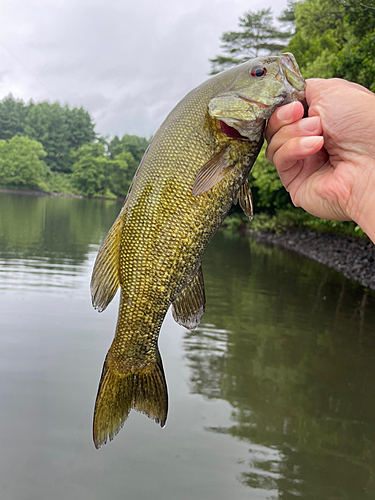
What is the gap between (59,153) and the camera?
106 meters

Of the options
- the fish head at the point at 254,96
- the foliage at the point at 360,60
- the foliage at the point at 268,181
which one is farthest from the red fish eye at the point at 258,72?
the foliage at the point at 268,181

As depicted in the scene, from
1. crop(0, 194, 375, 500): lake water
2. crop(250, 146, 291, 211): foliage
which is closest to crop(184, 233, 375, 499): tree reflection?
crop(0, 194, 375, 500): lake water

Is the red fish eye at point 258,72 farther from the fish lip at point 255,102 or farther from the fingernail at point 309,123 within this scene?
the fingernail at point 309,123

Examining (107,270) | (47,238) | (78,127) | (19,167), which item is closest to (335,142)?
(107,270)

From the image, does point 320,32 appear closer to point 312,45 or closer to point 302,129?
point 312,45

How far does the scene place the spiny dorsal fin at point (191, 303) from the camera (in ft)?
7.67

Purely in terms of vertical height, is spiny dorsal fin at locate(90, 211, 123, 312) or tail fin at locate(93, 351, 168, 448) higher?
spiny dorsal fin at locate(90, 211, 123, 312)

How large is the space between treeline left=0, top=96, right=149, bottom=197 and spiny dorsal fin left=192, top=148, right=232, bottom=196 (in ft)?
269

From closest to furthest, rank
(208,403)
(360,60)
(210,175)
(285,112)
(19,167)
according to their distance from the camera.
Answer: (210,175) < (285,112) < (208,403) < (360,60) < (19,167)

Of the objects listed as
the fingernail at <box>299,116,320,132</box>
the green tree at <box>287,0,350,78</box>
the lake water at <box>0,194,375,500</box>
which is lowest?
the lake water at <box>0,194,375,500</box>

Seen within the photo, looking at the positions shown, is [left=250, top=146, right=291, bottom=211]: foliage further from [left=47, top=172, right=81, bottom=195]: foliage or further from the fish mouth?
[left=47, top=172, right=81, bottom=195]: foliage

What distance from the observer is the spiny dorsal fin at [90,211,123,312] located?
87.7 inches

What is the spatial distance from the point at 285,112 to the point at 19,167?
87.0 m

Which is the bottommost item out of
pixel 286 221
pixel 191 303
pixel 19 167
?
pixel 191 303
